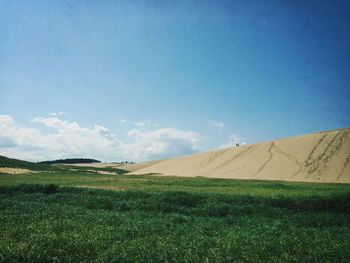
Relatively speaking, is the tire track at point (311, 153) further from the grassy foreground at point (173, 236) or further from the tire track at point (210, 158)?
the grassy foreground at point (173, 236)

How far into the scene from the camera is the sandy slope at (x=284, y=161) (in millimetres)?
52841

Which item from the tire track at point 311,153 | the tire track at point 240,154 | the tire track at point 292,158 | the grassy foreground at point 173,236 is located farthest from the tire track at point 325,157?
the grassy foreground at point 173,236

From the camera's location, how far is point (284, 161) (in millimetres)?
61875

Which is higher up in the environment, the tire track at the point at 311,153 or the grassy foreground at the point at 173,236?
the tire track at the point at 311,153

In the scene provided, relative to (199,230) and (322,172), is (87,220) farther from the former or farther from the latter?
(322,172)

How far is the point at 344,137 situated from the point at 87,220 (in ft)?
200

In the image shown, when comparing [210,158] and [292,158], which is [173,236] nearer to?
[292,158]

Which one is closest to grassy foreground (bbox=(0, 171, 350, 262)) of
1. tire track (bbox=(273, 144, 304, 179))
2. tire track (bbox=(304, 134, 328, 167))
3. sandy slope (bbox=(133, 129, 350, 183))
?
sandy slope (bbox=(133, 129, 350, 183))

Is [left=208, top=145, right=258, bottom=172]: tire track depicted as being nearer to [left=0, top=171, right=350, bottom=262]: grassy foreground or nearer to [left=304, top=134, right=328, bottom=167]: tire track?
[left=304, top=134, right=328, bottom=167]: tire track

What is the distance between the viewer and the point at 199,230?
13.4m

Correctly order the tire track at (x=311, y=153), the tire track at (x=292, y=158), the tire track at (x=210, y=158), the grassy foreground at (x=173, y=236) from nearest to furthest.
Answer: the grassy foreground at (x=173, y=236), the tire track at (x=292, y=158), the tire track at (x=311, y=153), the tire track at (x=210, y=158)

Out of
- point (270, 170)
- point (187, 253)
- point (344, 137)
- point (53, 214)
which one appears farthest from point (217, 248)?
point (344, 137)

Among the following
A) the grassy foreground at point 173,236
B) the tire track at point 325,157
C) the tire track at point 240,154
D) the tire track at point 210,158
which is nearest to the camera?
the grassy foreground at point 173,236

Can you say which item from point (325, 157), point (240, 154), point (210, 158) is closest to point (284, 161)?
point (325, 157)
